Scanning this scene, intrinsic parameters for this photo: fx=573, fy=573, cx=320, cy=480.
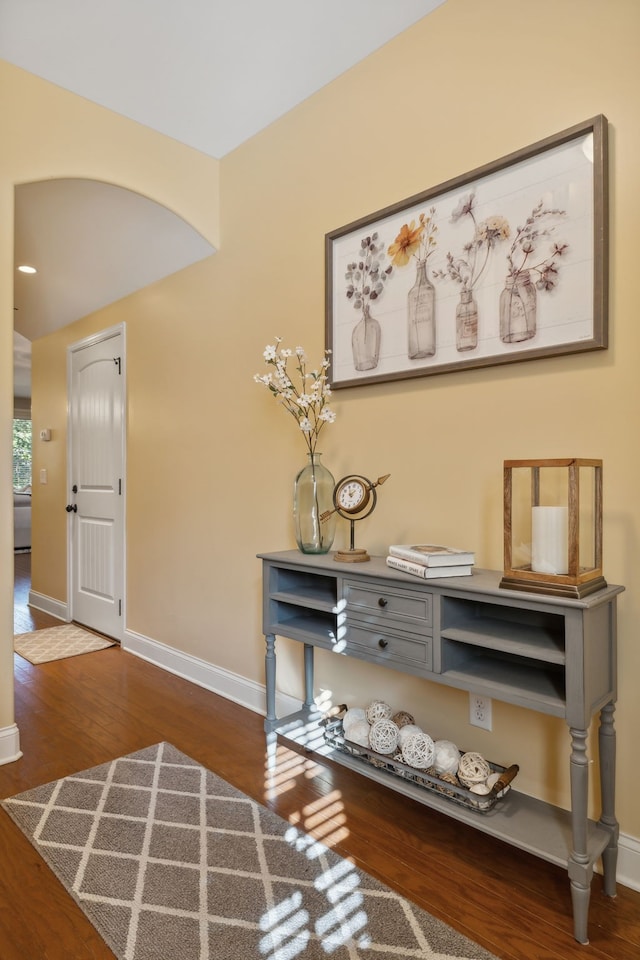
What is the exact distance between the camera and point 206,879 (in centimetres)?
158

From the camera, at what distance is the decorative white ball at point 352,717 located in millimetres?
2055

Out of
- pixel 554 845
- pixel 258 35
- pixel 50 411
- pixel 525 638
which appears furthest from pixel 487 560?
pixel 50 411

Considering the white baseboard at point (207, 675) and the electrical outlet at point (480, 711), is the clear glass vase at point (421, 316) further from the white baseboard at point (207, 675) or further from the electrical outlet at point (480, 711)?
the white baseboard at point (207, 675)

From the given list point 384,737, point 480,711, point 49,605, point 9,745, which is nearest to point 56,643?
point 49,605

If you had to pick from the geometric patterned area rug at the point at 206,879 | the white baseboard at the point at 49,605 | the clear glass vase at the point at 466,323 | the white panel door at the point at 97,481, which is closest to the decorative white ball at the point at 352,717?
the geometric patterned area rug at the point at 206,879

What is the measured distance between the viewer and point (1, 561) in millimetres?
2305

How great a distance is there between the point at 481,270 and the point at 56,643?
3532mm

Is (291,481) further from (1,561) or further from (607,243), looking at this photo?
→ (607,243)

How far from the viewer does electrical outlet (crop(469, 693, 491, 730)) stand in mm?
1880

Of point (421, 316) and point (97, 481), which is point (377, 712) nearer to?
point (421, 316)

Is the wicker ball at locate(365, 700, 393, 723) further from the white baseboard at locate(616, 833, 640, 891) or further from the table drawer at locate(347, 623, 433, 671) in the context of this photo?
the white baseboard at locate(616, 833, 640, 891)

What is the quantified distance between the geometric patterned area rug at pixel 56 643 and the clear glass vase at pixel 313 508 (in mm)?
2218

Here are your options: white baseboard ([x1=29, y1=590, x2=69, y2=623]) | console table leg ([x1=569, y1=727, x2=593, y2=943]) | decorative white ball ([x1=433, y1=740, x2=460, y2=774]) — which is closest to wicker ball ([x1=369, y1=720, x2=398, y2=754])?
decorative white ball ([x1=433, y1=740, x2=460, y2=774])

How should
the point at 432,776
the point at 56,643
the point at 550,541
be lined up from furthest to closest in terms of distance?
1. the point at 56,643
2. the point at 432,776
3. the point at 550,541
